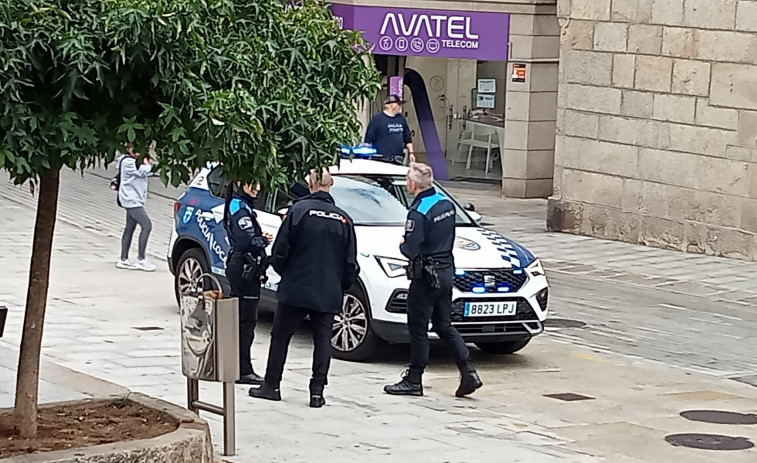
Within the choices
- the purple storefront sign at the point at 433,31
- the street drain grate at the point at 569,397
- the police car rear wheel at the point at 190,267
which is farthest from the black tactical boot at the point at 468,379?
the purple storefront sign at the point at 433,31

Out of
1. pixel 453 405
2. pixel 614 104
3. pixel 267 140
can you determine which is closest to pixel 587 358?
pixel 453 405

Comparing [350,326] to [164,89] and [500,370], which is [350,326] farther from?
[164,89]

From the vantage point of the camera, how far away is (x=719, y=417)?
10016 millimetres

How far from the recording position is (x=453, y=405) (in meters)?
10.1

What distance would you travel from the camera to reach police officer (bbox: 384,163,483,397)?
33.7 ft

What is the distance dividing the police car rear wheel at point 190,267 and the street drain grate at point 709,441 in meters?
5.03

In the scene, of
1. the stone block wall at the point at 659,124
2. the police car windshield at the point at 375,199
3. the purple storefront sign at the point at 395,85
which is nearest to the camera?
the police car windshield at the point at 375,199

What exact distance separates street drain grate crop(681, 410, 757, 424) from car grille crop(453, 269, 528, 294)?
1912 millimetres

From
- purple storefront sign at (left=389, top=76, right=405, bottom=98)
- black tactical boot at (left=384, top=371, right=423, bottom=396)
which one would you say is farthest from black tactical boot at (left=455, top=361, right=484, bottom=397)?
purple storefront sign at (left=389, top=76, right=405, bottom=98)

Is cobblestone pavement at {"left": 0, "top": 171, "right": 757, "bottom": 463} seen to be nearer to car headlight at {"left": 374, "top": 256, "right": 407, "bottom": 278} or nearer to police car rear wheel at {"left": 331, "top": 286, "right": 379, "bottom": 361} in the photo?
police car rear wheel at {"left": 331, "top": 286, "right": 379, "bottom": 361}

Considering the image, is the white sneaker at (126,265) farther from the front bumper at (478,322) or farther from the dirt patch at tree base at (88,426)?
the dirt patch at tree base at (88,426)

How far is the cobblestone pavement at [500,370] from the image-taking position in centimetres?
890

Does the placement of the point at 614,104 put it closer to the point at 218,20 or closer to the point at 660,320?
the point at 660,320

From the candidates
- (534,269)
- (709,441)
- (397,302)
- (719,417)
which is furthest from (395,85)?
(709,441)
